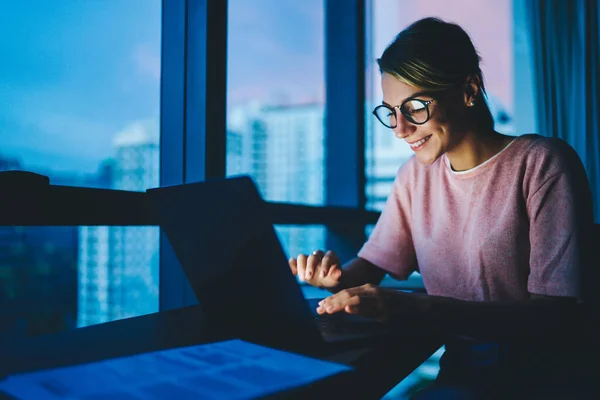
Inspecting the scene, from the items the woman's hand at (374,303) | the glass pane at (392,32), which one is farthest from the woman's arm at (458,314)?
the glass pane at (392,32)

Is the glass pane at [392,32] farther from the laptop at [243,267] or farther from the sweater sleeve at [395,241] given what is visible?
the laptop at [243,267]

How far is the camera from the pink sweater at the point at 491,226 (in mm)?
948

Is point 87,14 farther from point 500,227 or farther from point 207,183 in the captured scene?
point 500,227

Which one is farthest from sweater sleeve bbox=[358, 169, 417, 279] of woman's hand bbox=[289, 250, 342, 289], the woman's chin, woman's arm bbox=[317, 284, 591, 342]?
woman's arm bbox=[317, 284, 591, 342]

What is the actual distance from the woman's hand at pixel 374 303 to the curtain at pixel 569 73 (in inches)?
91.4

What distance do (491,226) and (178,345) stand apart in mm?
781

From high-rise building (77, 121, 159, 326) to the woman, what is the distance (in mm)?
575

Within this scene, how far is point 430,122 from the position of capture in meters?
1.16

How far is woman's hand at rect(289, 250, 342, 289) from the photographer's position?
3.56ft

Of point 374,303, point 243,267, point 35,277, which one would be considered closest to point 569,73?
point 374,303

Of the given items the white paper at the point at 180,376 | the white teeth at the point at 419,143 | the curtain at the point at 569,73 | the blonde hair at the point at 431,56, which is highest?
the curtain at the point at 569,73

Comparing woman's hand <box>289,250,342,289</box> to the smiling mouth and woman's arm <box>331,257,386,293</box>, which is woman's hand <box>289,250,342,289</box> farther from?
the smiling mouth

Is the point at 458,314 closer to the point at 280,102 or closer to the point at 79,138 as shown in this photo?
the point at 79,138

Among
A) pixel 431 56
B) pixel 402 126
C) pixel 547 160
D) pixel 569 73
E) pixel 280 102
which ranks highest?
pixel 569 73
